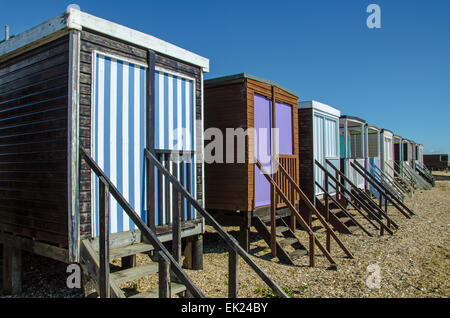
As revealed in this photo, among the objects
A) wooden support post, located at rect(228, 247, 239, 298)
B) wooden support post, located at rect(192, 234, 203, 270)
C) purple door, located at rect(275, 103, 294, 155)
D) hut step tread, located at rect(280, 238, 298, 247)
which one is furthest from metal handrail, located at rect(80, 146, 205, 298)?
purple door, located at rect(275, 103, 294, 155)

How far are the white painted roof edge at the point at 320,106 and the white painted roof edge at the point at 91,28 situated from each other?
16.0ft

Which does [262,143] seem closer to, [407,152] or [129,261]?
[129,261]

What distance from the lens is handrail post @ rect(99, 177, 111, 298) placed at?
12.5 ft

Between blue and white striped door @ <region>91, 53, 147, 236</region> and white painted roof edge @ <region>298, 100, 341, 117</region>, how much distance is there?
19.4 feet

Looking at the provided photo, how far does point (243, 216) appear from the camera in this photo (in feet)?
23.7

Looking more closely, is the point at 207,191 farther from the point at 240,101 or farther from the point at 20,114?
the point at 20,114

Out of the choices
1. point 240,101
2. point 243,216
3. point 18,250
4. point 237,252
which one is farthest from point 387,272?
point 18,250

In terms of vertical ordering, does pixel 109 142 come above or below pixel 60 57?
below

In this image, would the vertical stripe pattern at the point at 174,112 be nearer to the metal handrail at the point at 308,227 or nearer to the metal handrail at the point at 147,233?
the metal handrail at the point at 147,233

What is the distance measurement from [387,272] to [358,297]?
138 centimetres

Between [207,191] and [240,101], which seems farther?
[207,191]

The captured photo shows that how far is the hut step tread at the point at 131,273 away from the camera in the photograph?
4.07 m

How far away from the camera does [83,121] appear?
14.3ft

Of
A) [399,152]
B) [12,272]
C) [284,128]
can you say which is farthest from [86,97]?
[399,152]
